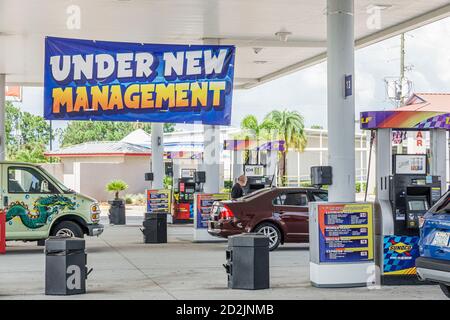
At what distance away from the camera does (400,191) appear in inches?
533

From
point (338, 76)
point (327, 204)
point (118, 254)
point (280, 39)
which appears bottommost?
point (118, 254)

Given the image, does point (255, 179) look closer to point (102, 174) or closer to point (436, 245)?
point (436, 245)

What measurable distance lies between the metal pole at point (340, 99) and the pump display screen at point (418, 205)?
934 mm

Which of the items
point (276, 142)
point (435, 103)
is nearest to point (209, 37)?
point (435, 103)

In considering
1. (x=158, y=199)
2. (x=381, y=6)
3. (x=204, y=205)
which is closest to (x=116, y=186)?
(x=158, y=199)

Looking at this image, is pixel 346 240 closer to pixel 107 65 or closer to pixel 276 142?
pixel 107 65

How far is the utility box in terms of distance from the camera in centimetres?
1373

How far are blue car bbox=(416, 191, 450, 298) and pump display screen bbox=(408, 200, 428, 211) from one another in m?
2.02

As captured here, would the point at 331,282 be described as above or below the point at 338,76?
below

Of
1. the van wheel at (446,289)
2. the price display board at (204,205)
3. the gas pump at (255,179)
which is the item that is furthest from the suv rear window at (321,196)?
the van wheel at (446,289)

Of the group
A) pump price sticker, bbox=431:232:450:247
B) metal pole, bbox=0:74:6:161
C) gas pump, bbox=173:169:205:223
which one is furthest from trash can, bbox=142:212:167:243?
pump price sticker, bbox=431:232:450:247

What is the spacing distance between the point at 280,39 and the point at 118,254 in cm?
798

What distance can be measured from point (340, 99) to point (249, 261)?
10.3 feet

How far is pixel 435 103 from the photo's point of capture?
22719mm
